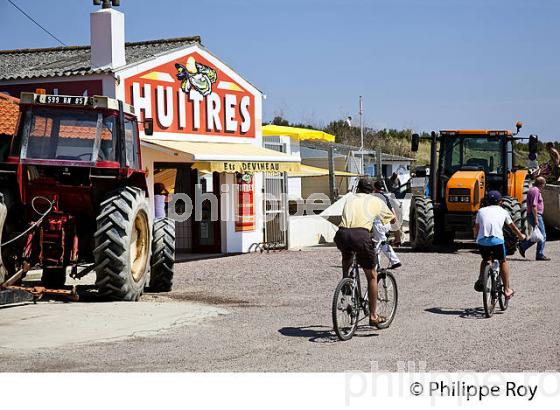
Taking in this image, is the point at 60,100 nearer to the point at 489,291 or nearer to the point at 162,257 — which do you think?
the point at 162,257

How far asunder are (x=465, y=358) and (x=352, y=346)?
1188 mm

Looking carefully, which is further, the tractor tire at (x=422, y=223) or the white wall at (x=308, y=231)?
the white wall at (x=308, y=231)

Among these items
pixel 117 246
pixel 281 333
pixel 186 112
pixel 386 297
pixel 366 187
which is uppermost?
pixel 186 112

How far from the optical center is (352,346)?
29.9 ft

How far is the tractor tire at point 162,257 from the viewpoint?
13.6 metres

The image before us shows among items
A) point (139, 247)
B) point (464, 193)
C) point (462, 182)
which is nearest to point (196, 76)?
point (462, 182)

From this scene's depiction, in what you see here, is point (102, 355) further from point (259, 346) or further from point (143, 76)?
point (143, 76)

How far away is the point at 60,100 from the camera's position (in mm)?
12242

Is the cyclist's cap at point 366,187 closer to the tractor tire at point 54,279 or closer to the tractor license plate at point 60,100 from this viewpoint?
the tractor license plate at point 60,100

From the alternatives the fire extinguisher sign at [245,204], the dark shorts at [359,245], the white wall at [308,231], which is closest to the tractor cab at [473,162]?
the white wall at [308,231]

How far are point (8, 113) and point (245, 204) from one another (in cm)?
622

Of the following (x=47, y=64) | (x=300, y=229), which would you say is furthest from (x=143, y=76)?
(x=300, y=229)

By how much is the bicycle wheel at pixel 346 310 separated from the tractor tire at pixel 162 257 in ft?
15.2

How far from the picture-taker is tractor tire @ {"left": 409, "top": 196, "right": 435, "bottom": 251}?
20500mm
